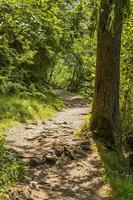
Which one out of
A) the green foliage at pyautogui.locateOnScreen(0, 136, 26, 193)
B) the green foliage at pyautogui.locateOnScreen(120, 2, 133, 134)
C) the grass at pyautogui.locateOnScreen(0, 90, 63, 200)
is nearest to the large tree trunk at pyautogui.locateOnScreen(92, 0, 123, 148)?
the green foliage at pyautogui.locateOnScreen(120, 2, 133, 134)

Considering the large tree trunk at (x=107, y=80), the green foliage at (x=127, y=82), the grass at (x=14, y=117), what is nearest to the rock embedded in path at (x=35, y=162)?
the grass at (x=14, y=117)

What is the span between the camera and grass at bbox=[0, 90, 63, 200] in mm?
7874

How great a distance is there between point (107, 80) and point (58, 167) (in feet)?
9.56

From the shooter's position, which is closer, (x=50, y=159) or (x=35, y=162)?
(x=35, y=162)

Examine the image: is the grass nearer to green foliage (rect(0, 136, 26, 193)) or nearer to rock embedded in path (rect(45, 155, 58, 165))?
green foliage (rect(0, 136, 26, 193))

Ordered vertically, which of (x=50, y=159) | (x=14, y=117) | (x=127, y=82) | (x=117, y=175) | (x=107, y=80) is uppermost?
(x=107, y=80)

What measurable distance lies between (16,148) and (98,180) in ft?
9.08

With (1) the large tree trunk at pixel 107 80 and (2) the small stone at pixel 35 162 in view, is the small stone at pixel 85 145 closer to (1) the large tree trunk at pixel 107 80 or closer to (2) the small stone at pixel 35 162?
(1) the large tree trunk at pixel 107 80

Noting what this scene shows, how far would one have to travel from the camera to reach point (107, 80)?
1109 centimetres

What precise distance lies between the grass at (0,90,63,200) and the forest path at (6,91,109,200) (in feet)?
0.77

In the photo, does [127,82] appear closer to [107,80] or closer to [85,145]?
[107,80]

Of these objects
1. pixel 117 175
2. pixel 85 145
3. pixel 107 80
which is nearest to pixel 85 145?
pixel 85 145

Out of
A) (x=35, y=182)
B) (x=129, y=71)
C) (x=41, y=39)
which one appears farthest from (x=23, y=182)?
(x=129, y=71)

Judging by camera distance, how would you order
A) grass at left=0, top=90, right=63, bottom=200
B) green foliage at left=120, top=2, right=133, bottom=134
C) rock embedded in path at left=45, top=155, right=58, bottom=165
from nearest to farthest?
grass at left=0, top=90, right=63, bottom=200 < rock embedded in path at left=45, top=155, right=58, bottom=165 < green foliage at left=120, top=2, right=133, bottom=134
